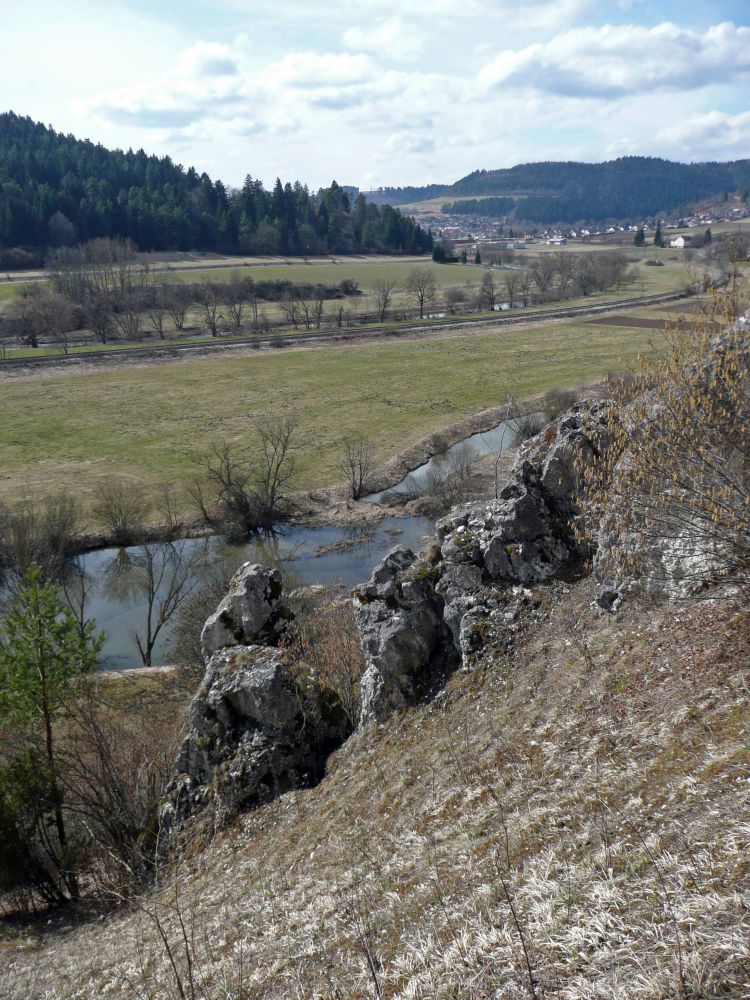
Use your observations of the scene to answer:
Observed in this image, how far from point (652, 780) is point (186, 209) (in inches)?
6969

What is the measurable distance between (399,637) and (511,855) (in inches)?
283

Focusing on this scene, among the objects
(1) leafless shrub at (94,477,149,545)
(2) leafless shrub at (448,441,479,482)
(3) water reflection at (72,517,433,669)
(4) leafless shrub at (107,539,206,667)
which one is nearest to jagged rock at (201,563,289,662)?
(3) water reflection at (72,517,433,669)

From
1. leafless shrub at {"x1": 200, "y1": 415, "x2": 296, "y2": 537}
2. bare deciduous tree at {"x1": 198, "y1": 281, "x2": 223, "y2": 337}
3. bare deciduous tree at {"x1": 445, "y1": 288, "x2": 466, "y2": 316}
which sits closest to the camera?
leafless shrub at {"x1": 200, "y1": 415, "x2": 296, "y2": 537}

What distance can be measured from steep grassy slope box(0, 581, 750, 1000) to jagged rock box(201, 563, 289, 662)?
5213 mm

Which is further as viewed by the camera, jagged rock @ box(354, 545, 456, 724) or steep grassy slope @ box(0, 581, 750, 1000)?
jagged rock @ box(354, 545, 456, 724)

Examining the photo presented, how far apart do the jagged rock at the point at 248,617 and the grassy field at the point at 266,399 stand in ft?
99.9

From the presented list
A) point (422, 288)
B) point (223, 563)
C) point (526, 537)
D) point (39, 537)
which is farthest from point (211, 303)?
point (526, 537)

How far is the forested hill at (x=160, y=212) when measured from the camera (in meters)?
141

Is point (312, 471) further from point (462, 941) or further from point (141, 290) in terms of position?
point (141, 290)

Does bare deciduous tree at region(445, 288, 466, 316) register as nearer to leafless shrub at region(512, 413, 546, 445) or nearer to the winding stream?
leafless shrub at region(512, 413, 546, 445)

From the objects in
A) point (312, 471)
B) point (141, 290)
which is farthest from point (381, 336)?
point (312, 471)

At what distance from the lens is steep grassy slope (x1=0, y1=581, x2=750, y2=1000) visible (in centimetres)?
551

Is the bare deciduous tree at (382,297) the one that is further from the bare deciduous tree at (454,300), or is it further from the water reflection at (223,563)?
the water reflection at (223,563)

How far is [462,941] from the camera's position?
6.18 metres
